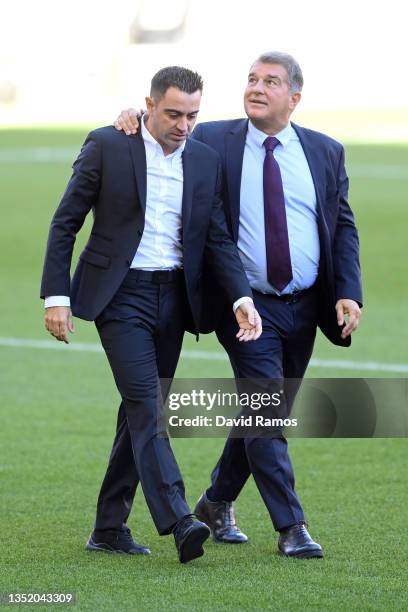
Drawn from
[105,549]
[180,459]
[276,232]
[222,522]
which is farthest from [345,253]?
[180,459]

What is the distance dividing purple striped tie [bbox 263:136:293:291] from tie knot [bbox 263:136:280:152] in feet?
0.32

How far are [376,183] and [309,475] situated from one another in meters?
18.2

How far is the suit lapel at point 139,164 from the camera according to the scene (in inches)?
222

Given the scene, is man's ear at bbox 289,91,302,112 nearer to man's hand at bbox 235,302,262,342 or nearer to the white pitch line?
man's hand at bbox 235,302,262,342

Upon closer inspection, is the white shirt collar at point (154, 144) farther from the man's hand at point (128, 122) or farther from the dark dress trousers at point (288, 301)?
the dark dress trousers at point (288, 301)

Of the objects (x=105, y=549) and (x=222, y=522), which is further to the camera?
(x=222, y=522)

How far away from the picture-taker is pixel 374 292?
15211 millimetres

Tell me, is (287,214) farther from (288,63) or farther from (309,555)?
(309,555)

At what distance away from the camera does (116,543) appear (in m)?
5.89

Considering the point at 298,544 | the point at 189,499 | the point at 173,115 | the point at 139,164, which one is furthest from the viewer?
the point at 189,499

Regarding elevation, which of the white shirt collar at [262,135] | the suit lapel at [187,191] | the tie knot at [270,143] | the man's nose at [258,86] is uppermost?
the man's nose at [258,86]

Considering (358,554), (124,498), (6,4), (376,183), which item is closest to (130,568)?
(124,498)

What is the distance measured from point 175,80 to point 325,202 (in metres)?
1.01

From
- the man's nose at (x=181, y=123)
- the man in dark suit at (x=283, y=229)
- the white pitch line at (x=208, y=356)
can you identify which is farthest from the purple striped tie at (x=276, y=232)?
the white pitch line at (x=208, y=356)
